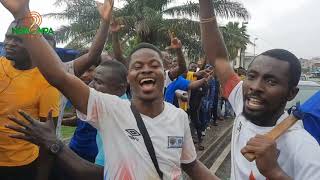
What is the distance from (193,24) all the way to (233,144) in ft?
50.6

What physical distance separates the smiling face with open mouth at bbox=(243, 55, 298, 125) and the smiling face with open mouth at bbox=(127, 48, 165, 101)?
0.51m

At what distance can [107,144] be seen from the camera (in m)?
2.28

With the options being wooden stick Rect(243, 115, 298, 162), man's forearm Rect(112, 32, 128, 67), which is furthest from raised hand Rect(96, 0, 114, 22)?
wooden stick Rect(243, 115, 298, 162)

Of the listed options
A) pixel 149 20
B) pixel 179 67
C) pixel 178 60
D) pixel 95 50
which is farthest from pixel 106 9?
pixel 149 20

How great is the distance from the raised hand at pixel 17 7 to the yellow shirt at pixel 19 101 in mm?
1111

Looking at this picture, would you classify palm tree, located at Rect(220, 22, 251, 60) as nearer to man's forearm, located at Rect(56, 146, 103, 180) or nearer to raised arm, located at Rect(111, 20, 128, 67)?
raised arm, located at Rect(111, 20, 128, 67)

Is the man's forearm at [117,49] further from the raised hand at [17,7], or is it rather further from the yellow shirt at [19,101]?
the raised hand at [17,7]

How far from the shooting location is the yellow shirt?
10.3ft

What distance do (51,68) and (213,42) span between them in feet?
3.85

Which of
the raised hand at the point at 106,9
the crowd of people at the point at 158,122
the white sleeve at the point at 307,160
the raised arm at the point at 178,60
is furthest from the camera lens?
the raised arm at the point at 178,60

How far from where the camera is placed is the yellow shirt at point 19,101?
315 cm

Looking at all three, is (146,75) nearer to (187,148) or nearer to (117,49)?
(187,148)

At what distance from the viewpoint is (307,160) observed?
6.18 feet

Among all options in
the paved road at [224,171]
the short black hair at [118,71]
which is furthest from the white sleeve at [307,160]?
the paved road at [224,171]
